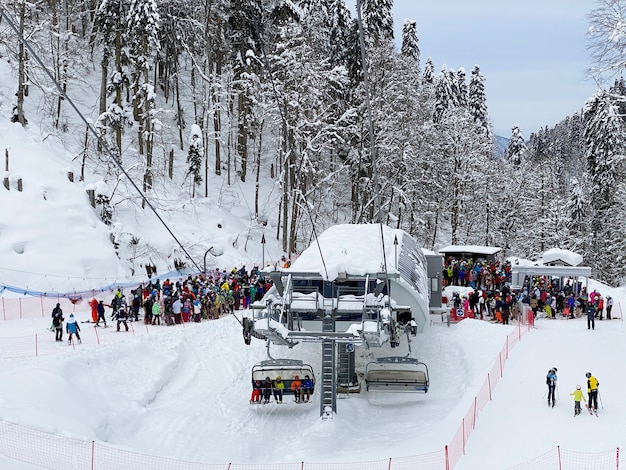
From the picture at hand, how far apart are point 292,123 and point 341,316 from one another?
24601mm

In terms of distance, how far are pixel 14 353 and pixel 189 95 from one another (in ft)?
141

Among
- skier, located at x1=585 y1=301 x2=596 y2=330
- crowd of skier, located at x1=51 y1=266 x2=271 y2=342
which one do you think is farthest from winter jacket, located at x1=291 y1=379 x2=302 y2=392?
skier, located at x1=585 y1=301 x2=596 y2=330

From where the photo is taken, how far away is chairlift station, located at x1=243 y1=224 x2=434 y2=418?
Result: 58.2 feet

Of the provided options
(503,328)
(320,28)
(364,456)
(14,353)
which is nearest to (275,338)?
(364,456)

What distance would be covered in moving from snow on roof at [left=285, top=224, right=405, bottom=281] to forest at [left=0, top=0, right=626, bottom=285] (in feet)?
37.5

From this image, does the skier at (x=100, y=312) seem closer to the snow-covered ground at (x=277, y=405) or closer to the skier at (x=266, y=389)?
the snow-covered ground at (x=277, y=405)

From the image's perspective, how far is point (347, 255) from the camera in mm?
21188

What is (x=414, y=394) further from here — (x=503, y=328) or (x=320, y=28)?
(x=320, y=28)

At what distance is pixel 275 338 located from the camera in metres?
18.1

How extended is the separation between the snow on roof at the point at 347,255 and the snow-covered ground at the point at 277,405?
13.1 feet

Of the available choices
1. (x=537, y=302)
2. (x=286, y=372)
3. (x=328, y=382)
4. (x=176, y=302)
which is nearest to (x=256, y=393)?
(x=286, y=372)

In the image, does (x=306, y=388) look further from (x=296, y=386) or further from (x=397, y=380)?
(x=397, y=380)

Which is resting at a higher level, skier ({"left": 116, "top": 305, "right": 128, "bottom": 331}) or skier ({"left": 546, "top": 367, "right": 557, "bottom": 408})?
skier ({"left": 116, "top": 305, "right": 128, "bottom": 331})

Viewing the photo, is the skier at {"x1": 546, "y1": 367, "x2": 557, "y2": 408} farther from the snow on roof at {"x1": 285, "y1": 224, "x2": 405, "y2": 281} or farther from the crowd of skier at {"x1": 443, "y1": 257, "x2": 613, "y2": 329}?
the crowd of skier at {"x1": 443, "y1": 257, "x2": 613, "y2": 329}
